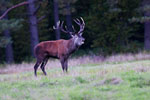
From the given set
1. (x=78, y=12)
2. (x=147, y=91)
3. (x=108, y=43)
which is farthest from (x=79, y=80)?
(x=78, y=12)

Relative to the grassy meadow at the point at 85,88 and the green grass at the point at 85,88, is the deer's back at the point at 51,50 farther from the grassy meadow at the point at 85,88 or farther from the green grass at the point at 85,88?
the green grass at the point at 85,88

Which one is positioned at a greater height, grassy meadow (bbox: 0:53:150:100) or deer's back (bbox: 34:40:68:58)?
deer's back (bbox: 34:40:68:58)

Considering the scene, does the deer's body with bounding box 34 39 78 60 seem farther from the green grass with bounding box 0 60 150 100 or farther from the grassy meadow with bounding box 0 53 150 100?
the green grass with bounding box 0 60 150 100

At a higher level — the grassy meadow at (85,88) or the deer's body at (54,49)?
the deer's body at (54,49)

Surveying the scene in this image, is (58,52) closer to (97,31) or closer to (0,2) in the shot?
(0,2)

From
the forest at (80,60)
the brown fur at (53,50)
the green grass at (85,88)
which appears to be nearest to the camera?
the green grass at (85,88)

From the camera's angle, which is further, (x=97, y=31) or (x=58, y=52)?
(x=97, y=31)

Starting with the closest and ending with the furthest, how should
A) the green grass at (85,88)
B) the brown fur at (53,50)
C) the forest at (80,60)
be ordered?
the green grass at (85,88), the forest at (80,60), the brown fur at (53,50)

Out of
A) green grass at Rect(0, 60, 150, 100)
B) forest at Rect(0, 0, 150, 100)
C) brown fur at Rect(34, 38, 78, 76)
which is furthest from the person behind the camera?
brown fur at Rect(34, 38, 78, 76)

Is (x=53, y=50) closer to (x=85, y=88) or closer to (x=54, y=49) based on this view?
(x=54, y=49)

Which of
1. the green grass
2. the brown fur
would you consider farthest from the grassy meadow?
the brown fur

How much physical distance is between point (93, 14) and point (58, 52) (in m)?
15.5

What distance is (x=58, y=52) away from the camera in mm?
15016

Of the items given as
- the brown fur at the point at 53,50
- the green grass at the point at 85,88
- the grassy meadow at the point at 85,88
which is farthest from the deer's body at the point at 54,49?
the green grass at the point at 85,88
